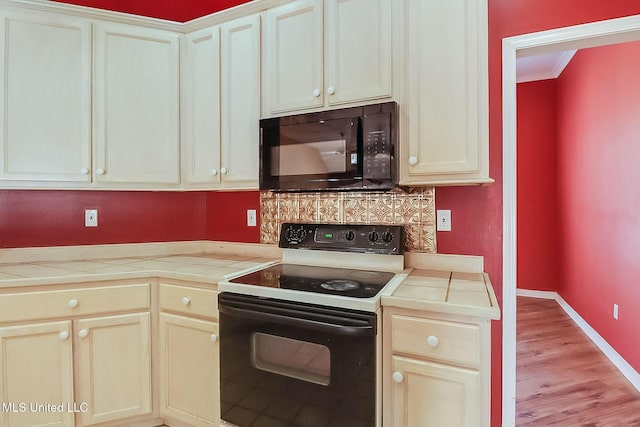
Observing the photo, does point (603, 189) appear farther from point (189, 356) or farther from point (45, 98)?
point (45, 98)

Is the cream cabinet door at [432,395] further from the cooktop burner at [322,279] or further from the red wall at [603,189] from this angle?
the red wall at [603,189]

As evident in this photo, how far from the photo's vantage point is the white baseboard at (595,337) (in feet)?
8.13

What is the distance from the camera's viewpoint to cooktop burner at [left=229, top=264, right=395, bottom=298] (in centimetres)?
146

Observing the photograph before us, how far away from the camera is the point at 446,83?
1.54m

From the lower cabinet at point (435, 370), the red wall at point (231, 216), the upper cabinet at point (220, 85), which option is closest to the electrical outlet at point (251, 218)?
the red wall at point (231, 216)

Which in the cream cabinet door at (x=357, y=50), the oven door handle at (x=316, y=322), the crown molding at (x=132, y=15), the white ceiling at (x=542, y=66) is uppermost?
the white ceiling at (x=542, y=66)

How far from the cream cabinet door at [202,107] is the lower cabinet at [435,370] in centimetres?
137

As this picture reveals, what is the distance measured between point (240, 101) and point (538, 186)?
13.8 ft

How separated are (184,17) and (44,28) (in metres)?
0.92

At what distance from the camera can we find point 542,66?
4113mm

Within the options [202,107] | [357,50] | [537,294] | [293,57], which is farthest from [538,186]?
[202,107]

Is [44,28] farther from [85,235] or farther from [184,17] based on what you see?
[85,235]

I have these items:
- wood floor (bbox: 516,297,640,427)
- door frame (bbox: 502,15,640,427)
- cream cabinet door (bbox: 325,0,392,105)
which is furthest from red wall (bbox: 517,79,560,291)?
A: cream cabinet door (bbox: 325,0,392,105)

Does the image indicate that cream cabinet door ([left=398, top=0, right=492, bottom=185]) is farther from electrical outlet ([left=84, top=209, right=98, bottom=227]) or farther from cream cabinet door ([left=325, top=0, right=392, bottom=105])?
electrical outlet ([left=84, top=209, right=98, bottom=227])
